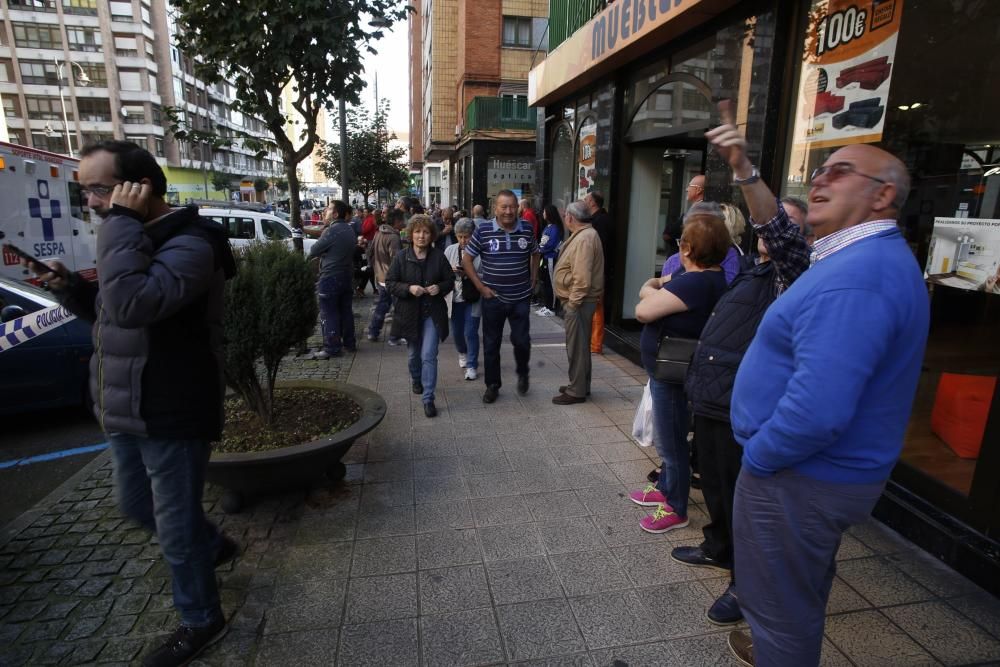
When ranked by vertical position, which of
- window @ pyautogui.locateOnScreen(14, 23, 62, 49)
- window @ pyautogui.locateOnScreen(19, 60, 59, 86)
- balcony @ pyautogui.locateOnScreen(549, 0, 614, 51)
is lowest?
balcony @ pyautogui.locateOnScreen(549, 0, 614, 51)

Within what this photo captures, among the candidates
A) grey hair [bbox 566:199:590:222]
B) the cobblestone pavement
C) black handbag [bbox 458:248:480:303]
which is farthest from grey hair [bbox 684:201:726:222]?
black handbag [bbox 458:248:480:303]

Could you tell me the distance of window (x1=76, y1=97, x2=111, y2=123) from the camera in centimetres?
5051

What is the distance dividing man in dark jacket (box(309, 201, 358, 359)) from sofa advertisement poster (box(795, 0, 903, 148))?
5.15 metres

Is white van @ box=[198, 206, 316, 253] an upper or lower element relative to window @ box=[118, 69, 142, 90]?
lower

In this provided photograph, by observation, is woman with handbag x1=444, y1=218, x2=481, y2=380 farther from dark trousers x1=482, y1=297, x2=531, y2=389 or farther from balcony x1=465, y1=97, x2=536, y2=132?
balcony x1=465, y1=97, x2=536, y2=132

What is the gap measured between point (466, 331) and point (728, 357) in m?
4.20

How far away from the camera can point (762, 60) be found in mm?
4824

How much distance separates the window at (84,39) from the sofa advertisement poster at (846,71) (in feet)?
207

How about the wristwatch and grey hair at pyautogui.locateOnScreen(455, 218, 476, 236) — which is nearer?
the wristwatch

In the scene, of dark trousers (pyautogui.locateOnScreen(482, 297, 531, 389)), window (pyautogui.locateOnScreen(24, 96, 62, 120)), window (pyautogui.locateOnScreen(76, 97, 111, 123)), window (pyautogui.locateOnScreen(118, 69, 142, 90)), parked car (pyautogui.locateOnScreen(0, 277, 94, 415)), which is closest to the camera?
parked car (pyautogui.locateOnScreen(0, 277, 94, 415))

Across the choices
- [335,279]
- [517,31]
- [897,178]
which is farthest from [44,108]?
[897,178]

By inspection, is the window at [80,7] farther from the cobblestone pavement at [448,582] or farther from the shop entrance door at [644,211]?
the cobblestone pavement at [448,582]

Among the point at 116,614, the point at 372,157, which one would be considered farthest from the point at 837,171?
the point at 372,157

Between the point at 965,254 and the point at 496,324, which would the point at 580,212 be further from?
the point at 965,254
